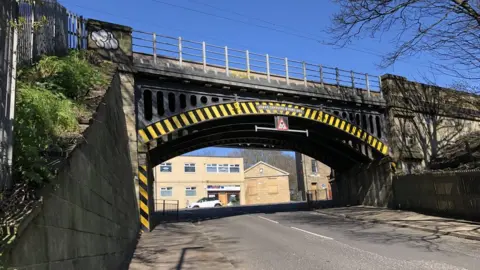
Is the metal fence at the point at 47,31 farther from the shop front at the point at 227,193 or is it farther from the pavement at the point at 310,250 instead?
the shop front at the point at 227,193

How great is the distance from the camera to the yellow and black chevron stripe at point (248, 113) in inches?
648

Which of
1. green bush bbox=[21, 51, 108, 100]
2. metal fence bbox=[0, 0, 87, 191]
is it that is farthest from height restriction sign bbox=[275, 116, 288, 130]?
green bush bbox=[21, 51, 108, 100]

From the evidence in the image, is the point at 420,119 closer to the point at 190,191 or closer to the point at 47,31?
the point at 47,31

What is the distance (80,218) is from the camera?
14.9 ft

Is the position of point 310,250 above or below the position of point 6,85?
below

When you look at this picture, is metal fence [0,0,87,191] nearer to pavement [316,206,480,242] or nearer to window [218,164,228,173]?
pavement [316,206,480,242]

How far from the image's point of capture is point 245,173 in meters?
74.2

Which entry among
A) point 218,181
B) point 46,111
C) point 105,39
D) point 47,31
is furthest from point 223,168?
point 46,111

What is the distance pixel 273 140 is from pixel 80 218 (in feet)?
81.4

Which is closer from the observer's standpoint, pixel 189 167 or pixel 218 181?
pixel 189 167

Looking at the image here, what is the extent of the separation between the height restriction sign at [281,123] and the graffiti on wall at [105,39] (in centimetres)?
850

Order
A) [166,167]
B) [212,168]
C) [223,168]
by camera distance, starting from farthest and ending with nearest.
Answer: [223,168] → [212,168] → [166,167]

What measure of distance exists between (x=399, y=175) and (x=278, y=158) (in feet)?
257

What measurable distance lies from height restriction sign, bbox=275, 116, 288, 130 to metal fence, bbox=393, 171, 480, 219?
24.0 ft
